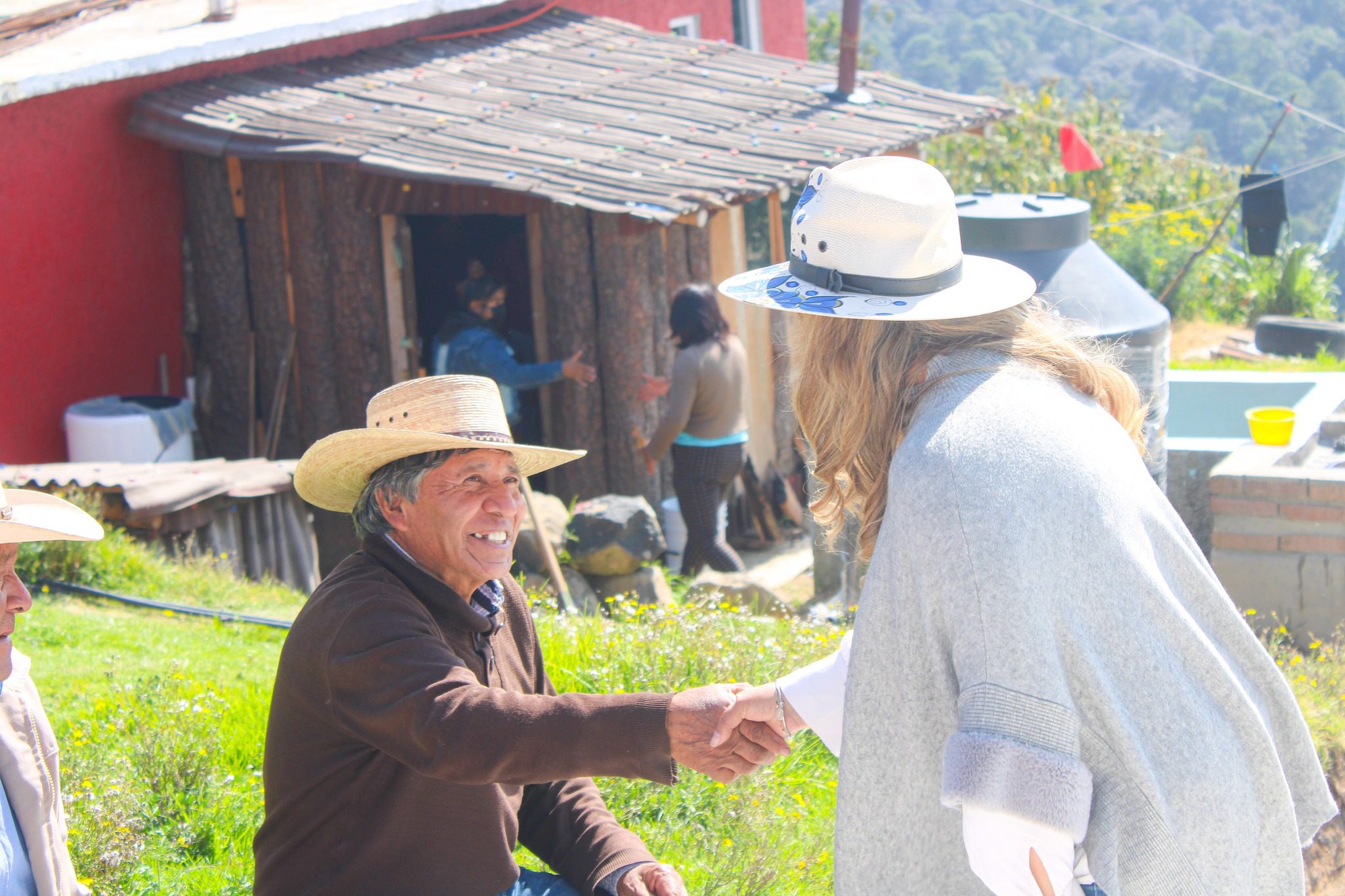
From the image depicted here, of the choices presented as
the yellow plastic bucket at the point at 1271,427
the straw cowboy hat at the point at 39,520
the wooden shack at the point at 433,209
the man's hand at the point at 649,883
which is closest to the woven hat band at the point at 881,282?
the man's hand at the point at 649,883

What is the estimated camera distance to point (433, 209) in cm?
837

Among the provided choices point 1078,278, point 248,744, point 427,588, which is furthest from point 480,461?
point 1078,278

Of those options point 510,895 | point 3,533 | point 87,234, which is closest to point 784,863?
point 510,895

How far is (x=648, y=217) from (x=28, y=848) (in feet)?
17.7

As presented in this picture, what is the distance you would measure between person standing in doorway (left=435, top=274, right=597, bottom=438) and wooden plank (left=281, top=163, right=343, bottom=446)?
2.78 feet

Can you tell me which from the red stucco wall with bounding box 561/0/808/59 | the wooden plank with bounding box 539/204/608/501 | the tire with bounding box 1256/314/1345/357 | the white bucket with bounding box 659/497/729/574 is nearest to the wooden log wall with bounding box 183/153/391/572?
the wooden plank with bounding box 539/204/608/501

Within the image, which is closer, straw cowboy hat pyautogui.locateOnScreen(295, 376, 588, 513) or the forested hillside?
straw cowboy hat pyautogui.locateOnScreen(295, 376, 588, 513)

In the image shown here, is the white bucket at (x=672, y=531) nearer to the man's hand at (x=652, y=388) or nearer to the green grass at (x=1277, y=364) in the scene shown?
the man's hand at (x=652, y=388)

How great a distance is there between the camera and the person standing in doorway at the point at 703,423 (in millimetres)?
7586

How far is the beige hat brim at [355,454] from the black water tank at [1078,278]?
108 inches

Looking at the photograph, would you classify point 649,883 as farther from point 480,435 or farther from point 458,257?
point 458,257

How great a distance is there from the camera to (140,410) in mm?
8297

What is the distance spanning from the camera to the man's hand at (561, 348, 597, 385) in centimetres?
834

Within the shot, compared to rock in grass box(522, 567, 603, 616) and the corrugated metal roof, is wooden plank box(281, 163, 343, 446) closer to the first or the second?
the corrugated metal roof
